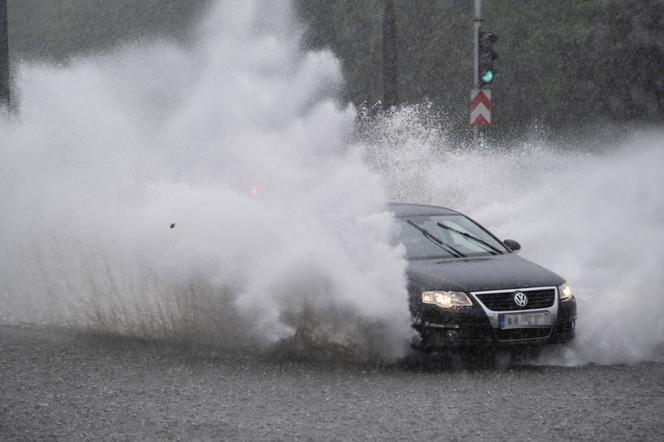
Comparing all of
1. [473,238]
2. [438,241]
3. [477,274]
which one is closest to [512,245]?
[473,238]

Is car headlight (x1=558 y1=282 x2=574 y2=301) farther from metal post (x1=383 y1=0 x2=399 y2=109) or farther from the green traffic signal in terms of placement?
metal post (x1=383 y1=0 x2=399 y2=109)

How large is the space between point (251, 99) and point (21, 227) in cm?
365

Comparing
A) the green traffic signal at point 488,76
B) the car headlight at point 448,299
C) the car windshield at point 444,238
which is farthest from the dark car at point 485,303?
the green traffic signal at point 488,76

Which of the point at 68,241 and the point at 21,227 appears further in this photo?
the point at 21,227

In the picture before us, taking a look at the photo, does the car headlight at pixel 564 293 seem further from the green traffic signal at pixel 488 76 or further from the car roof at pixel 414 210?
the green traffic signal at pixel 488 76

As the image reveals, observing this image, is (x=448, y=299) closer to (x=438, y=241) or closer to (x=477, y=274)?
(x=477, y=274)

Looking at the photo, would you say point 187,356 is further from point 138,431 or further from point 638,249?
point 638,249

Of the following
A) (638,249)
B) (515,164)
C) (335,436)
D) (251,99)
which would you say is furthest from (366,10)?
(335,436)

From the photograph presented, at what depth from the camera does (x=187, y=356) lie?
8.80 metres

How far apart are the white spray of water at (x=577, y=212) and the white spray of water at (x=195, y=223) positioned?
198cm

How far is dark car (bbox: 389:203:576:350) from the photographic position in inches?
332

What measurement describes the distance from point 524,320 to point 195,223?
120 inches

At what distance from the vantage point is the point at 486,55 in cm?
2033

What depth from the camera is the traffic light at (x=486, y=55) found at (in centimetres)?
2023
